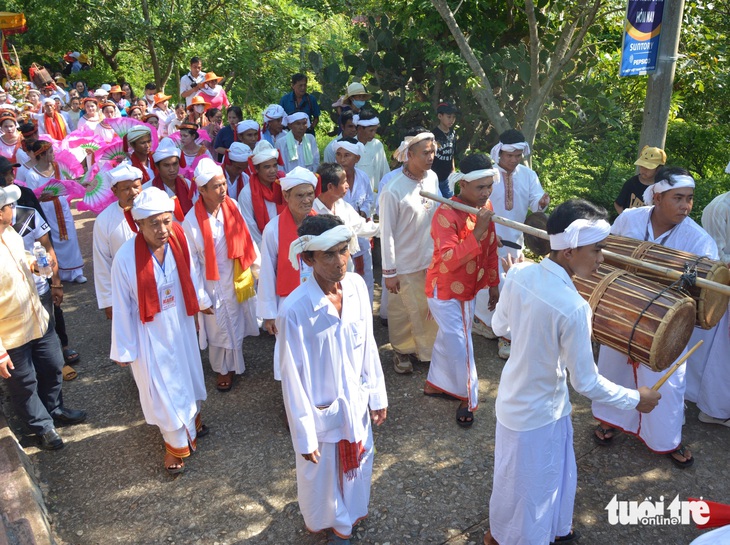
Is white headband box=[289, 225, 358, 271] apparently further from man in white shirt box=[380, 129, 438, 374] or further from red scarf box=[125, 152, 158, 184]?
red scarf box=[125, 152, 158, 184]

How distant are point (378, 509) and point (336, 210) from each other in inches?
96.3

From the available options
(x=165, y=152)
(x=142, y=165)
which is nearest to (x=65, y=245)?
(x=142, y=165)

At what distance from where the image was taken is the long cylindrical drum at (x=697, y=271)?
377 cm

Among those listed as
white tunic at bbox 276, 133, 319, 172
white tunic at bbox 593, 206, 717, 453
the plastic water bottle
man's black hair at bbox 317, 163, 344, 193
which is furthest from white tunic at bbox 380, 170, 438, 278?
white tunic at bbox 276, 133, 319, 172

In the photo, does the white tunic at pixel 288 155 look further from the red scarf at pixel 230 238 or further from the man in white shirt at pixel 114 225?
the man in white shirt at pixel 114 225

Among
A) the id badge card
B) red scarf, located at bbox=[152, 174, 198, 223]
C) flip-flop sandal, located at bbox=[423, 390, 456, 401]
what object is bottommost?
flip-flop sandal, located at bbox=[423, 390, 456, 401]

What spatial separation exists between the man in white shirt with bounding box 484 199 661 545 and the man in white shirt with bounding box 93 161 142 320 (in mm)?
3003

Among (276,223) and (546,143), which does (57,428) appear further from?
(546,143)

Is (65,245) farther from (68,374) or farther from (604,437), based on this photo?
(604,437)

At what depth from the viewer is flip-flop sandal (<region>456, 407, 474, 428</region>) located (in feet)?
15.5

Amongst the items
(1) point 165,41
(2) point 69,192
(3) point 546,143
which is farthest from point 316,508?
(1) point 165,41

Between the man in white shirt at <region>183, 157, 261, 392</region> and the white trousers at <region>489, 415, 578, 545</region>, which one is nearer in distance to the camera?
the white trousers at <region>489, 415, 578, 545</region>

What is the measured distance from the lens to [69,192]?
255 inches

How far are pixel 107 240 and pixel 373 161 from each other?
347cm
